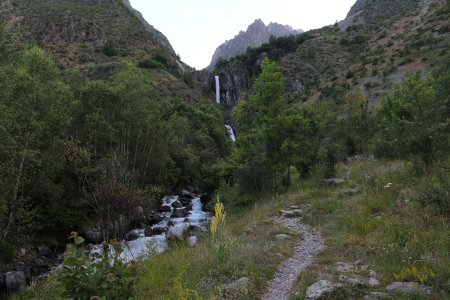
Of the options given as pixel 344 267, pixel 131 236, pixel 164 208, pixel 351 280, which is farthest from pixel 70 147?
pixel 351 280

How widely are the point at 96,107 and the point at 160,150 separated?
7.81 meters

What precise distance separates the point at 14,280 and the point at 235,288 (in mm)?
13506

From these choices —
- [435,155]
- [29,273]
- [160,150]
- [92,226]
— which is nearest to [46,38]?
[160,150]

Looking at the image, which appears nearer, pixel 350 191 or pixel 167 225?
pixel 350 191

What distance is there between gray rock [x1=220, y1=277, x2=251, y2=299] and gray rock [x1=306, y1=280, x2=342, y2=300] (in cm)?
112

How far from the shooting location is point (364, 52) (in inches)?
2881

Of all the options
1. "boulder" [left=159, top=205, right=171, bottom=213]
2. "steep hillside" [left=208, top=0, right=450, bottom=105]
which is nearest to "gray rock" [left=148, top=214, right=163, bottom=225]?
"boulder" [left=159, top=205, right=171, bottom=213]

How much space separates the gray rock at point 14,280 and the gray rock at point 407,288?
14.7 m

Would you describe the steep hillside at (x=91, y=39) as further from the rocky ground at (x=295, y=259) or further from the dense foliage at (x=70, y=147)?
the rocky ground at (x=295, y=259)

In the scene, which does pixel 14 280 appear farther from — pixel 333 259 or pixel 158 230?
pixel 333 259

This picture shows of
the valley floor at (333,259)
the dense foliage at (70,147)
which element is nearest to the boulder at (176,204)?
the dense foliage at (70,147)

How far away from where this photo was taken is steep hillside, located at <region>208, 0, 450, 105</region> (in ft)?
171

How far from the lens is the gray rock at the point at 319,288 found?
6.31m

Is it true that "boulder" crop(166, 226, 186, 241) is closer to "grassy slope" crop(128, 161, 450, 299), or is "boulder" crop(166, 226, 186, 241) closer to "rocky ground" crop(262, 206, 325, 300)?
"rocky ground" crop(262, 206, 325, 300)
